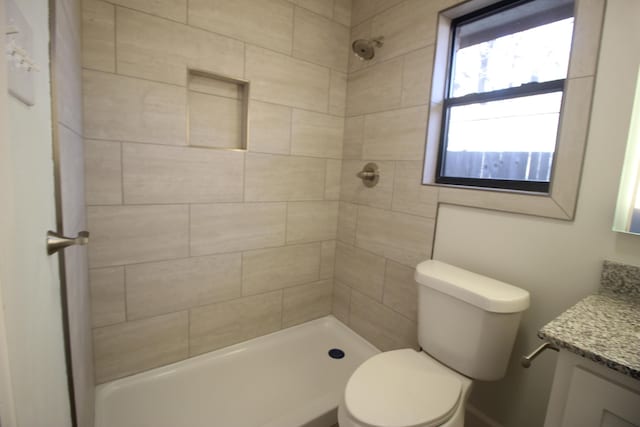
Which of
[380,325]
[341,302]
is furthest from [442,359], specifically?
[341,302]

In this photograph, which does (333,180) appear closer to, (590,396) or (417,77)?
(417,77)

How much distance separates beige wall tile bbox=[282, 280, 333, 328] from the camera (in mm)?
2145

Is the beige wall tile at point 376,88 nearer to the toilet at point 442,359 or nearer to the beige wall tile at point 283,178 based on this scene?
the beige wall tile at point 283,178

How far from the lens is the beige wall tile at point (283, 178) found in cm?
185

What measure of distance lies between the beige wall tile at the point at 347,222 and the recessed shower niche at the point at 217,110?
859 mm

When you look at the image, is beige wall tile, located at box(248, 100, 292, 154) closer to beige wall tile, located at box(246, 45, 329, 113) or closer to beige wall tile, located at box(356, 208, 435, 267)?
beige wall tile, located at box(246, 45, 329, 113)

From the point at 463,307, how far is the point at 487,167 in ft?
2.51

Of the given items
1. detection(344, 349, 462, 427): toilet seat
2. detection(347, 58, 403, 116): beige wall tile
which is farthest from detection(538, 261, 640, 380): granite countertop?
detection(347, 58, 403, 116): beige wall tile

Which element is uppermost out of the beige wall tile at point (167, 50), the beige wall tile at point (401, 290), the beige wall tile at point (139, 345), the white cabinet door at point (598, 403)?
the beige wall tile at point (167, 50)

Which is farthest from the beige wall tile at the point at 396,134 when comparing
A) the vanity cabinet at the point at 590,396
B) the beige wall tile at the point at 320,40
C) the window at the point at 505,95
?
the vanity cabinet at the point at 590,396

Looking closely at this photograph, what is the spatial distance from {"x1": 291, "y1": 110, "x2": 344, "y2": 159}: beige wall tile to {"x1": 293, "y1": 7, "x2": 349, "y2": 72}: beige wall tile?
1.20ft

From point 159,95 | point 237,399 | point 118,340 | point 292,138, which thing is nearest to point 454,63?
point 292,138

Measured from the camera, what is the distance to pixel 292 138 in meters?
1.97

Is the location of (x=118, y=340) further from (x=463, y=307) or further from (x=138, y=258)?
(x=463, y=307)
